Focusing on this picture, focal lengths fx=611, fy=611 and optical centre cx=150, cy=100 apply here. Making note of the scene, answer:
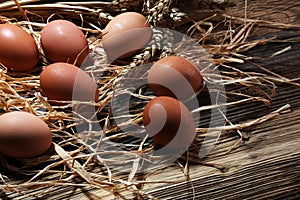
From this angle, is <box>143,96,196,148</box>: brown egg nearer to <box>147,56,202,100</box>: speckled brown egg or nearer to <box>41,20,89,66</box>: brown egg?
<box>147,56,202,100</box>: speckled brown egg

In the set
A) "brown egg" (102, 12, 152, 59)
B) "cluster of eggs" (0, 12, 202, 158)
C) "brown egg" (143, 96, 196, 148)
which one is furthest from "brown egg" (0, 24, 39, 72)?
"brown egg" (143, 96, 196, 148)

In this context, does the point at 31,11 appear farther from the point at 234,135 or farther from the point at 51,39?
the point at 234,135

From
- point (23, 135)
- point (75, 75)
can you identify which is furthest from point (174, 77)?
point (23, 135)

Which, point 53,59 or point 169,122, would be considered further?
point 53,59

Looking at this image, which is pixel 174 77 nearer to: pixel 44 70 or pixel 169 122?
pixel 169 122

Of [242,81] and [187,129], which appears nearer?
[187,129]

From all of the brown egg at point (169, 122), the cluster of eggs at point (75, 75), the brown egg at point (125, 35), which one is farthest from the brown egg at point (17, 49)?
the brown egg at point (169, 122)

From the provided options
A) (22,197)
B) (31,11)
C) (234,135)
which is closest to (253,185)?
(234,135)
